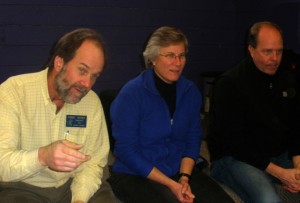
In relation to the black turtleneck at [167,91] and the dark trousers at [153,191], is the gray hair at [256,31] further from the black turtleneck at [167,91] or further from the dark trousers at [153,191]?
the dark trousers at [153,191]

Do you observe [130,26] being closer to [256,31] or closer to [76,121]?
[256,31]

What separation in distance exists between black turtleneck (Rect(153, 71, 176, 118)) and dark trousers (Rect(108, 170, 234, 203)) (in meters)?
0.38

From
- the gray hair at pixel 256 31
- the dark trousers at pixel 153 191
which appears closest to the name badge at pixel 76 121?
the dark trousers at pixel 153 191

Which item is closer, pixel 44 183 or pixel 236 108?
pixel 44 183

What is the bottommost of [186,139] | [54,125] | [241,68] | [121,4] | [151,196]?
Answer: [151,196]

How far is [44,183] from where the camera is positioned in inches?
61.7

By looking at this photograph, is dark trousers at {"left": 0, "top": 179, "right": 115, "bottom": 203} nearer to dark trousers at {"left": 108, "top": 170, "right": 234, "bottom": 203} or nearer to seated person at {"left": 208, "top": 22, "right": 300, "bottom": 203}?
dark trousers at {"left": 108, "top": 170, "right": 234, "bottom": 203}

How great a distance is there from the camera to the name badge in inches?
62.0

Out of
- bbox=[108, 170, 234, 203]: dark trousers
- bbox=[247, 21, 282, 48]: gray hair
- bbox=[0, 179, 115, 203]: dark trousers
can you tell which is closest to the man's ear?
bbox=[0, 179, 115, 203]: dark trousers

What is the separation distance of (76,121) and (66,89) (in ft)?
0.52

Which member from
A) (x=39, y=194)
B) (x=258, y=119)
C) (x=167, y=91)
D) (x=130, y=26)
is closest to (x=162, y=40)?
(x=167, y=91)

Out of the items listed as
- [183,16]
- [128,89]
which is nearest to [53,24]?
[183,16]

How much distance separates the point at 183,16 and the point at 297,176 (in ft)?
7.62

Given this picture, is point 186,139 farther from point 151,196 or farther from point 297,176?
point 297,176
